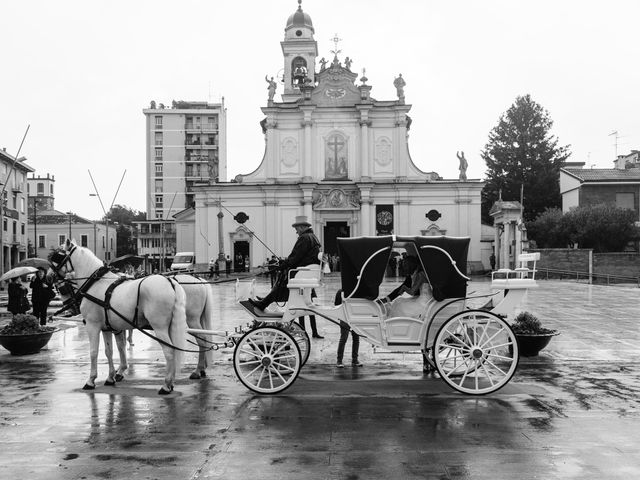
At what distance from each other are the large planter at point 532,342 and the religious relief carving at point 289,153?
34.9m

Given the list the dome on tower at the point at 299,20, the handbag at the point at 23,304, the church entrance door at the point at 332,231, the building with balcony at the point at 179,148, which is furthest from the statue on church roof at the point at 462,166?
the building with balcony at the point at 179,148

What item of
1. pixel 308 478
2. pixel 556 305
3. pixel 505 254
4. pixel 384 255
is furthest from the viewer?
pixel 505 254

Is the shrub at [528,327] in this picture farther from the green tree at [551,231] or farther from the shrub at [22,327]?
the green tree at [551,231]

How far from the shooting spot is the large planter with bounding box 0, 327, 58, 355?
1075 cm

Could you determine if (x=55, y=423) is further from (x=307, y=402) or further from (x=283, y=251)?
(x=283, y=251)

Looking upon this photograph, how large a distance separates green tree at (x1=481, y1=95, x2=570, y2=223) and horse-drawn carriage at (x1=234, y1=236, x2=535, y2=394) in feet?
167

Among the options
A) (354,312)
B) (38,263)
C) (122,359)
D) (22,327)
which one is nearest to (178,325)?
(122,359)

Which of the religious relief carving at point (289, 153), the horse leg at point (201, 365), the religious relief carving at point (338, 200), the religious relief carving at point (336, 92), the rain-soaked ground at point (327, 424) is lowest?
the rain-soaked ground at point (327, 424)

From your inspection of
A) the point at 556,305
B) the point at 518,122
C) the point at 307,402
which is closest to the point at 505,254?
the point at 556,305

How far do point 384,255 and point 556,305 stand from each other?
13.7m

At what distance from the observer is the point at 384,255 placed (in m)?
8.00

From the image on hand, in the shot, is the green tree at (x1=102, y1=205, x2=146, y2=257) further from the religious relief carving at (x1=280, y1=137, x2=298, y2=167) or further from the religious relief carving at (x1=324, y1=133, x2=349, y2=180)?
the religious relief carving at (x1=324, y1=133, x2=349, y2=180)

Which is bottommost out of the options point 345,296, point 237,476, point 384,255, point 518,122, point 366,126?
point 237,476

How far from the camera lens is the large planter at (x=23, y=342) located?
1075 centimetres
